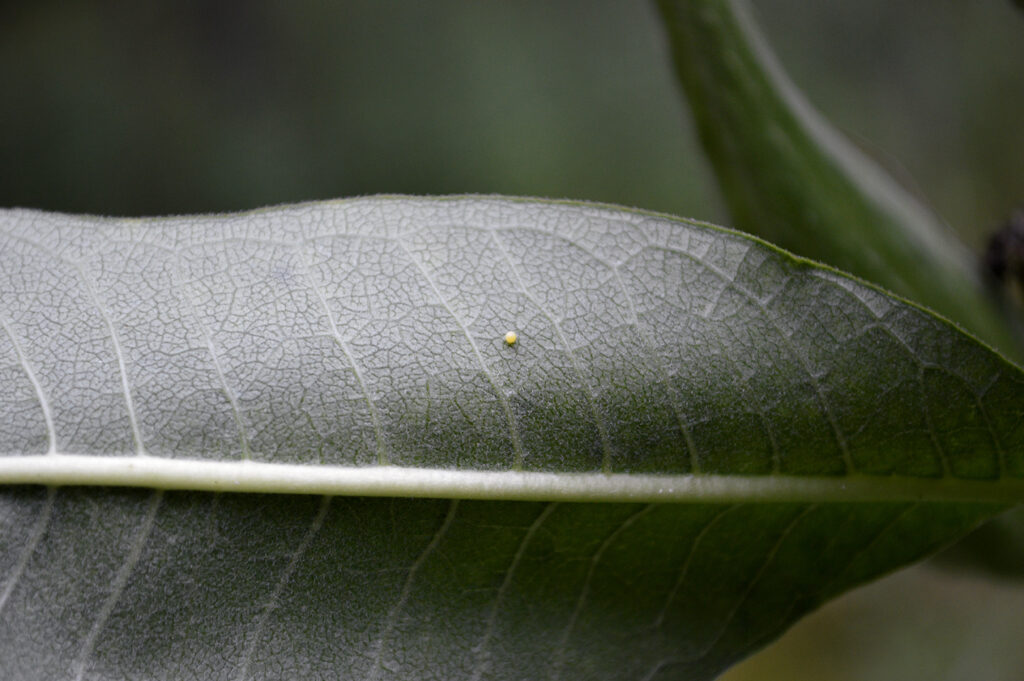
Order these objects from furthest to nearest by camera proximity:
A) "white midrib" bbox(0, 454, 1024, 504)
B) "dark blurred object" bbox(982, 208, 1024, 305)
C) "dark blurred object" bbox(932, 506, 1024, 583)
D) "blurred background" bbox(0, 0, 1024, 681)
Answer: "blurred background" bbox(0, 0, 1024, 681), "dark blurred object" bbox(982, 208, 1024, 305), "dark blurred object" bbox(932, 506, 1024, 583), "white midrib" bbox(0, 454, 1024, 504)

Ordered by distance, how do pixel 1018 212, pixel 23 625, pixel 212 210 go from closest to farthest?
pixel 23 625
pixel 1018 212
pixel 212 210

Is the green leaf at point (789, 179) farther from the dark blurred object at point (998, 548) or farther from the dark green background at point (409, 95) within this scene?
the dark green background at point (409, 95)

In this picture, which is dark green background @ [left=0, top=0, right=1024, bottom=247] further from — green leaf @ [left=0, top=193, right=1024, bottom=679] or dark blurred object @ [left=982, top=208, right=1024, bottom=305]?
green leaf @ [left=0, top=193, right=1024, bottom=679]

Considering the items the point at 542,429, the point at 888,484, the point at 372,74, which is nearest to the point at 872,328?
the point at 888,484

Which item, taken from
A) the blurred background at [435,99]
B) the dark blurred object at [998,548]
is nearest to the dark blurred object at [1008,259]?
the dark blurred object at [998,548]

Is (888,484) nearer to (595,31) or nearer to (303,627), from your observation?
(303,627)

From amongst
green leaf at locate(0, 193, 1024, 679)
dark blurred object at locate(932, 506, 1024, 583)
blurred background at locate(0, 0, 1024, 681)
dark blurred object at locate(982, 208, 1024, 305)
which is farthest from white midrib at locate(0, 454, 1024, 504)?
blurred background at locate(0, 0, 1024, 681)

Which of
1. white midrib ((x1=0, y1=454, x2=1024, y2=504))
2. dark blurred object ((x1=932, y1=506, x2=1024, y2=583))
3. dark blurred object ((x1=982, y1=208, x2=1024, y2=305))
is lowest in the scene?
dark blurred object ((x1=932, y1=506, x2=1024, y2=583))
